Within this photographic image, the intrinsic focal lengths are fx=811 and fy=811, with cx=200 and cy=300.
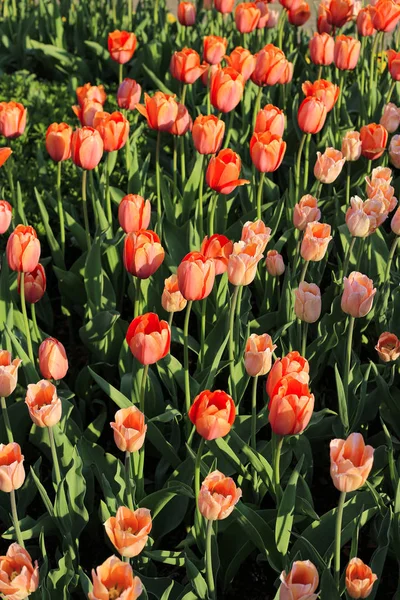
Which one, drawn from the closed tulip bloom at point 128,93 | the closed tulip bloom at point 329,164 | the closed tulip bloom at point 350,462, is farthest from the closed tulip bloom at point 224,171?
the closed tulip bloom at point 350,462

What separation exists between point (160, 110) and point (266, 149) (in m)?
0.47

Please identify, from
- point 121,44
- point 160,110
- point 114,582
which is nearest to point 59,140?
point 160,110

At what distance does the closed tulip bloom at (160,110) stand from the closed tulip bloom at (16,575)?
5.63 ft

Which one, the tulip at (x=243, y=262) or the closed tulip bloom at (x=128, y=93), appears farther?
the closed tulip bloom at (x=128, y=93)

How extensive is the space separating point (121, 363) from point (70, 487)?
534mm

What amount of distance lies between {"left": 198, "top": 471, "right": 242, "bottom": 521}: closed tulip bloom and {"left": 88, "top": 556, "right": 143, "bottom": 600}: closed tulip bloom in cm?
18

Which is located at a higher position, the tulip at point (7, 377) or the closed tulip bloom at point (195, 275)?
the closed tulip bloom at point (195, 275)

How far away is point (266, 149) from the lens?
251 cm

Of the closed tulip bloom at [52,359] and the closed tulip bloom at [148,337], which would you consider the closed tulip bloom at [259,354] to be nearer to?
the closed tulip bloom at [148,337]

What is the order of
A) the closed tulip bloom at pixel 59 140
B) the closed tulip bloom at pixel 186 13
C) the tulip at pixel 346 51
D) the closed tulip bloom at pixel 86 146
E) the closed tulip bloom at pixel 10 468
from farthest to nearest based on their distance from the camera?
the closed tulip bloom at pixel 186 13, the tulip at pixel 346 51, the closed tulip bloom at pixel 59 140, the closed tulip bloom at pixel 86 146, the closed tulip bloom at pixel 10 468

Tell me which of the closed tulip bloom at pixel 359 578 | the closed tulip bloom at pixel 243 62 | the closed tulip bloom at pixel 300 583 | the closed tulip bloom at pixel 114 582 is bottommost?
Answer: the closed tulip bloom at pixel 359 578

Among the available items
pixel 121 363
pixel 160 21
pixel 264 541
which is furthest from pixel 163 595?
pixel 160 21

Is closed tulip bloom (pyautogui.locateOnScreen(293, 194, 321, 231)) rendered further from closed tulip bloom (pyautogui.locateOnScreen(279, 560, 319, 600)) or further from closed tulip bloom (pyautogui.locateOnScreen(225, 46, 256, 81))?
closed tulip bloom (pyautogui.locateOnScreen(279, 560, 319, 600))

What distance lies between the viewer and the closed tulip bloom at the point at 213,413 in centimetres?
162
